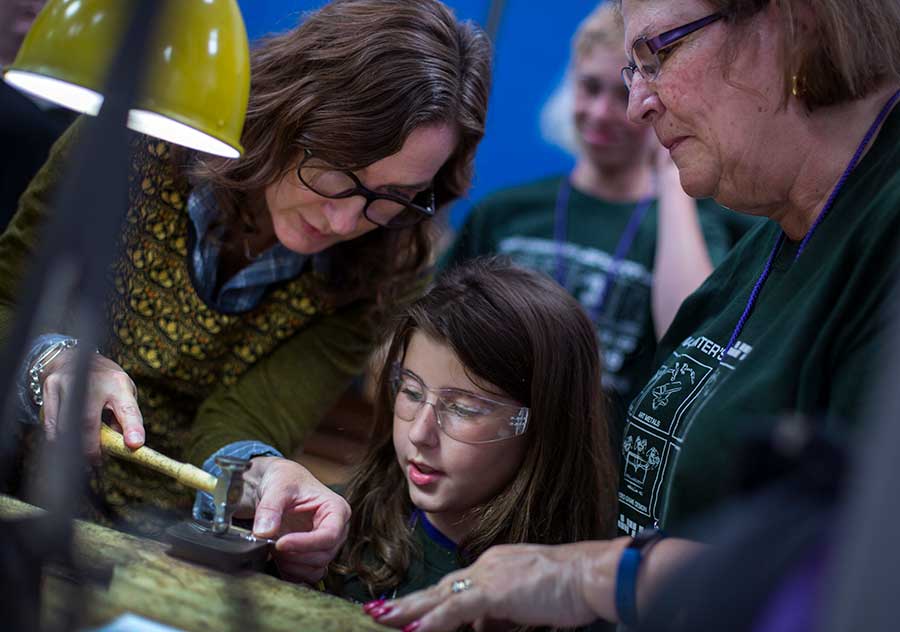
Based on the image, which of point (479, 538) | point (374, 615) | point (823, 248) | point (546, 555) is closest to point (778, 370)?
point (823, 248)

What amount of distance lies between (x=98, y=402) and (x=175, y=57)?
0.63 meters

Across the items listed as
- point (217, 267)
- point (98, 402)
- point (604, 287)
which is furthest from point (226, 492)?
point (604, 287)

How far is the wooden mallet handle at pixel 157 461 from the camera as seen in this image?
1399 millimetres

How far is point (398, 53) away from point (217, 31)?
1.93 ft

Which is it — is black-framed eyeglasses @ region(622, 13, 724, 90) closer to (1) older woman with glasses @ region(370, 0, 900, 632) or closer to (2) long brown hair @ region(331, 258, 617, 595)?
(1) older woman with glasses @ region(370, 0, 900, 632)

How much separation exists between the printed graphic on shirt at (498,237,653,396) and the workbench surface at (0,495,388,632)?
1.49 m

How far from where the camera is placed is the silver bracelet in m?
1.54

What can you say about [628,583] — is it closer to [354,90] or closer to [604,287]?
[354,90]

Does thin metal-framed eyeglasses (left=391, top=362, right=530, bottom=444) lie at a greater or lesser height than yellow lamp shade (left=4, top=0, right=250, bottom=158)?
lesser

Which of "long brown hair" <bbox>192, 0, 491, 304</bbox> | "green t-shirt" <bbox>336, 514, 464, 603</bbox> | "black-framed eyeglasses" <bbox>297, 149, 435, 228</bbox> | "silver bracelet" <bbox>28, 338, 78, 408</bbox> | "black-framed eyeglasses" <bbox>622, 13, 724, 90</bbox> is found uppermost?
"black-framed eyeglasses" <bbox>622, 13, 724, 90</bbox>

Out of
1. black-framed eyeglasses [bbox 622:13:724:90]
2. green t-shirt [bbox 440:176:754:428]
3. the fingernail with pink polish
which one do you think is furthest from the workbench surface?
green t-shirt [bbox 440:176:754:428]

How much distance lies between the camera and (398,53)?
1702mm

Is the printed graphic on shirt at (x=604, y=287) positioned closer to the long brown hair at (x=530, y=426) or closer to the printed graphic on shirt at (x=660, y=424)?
the long brown hair at (x=530, y=426)

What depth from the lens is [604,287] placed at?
105 inches
